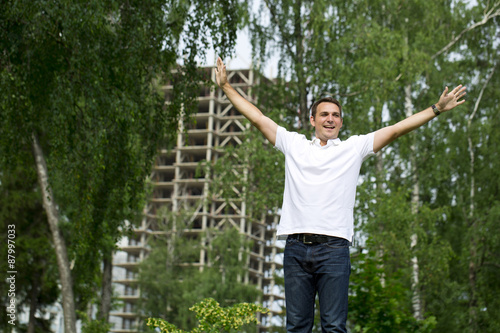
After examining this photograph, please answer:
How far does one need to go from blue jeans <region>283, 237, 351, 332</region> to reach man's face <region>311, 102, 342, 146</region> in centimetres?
64

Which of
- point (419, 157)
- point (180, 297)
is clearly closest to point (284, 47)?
point (419, 157)

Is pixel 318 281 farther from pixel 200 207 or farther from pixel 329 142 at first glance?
pixel 200 207

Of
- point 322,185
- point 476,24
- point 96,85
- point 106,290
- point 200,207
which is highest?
point 200,207

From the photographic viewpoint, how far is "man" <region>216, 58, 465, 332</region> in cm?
351

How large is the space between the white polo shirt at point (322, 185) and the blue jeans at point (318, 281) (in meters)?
0.09

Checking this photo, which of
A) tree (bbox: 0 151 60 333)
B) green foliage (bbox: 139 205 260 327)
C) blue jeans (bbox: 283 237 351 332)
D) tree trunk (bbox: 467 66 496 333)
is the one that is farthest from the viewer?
green foliage (bbox: 139 205 260 327)

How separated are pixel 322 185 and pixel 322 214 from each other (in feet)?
0.55

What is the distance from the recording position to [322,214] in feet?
11.7

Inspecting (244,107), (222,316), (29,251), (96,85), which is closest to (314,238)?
(244,107)

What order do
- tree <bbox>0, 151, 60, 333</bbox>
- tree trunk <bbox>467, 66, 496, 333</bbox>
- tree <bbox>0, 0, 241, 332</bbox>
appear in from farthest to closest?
tree <bbox>0, 151, 60, 333</bbox> → tree trunk <bbox>467, 66, 496, 333</bbox> → tree <bbox>0, 0, 241, 332</bbox>

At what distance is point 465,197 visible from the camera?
22328 mm

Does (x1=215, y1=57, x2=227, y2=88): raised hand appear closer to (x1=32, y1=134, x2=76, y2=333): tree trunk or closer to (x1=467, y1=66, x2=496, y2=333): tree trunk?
(x1=32, y1=134, x2=76, y2=333): tree trunk

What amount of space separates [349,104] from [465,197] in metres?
6.44

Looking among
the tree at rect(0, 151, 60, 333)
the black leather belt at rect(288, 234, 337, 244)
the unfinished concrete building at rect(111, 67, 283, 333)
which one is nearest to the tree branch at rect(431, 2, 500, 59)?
the tree at rect(0, 151, 60, 333)
